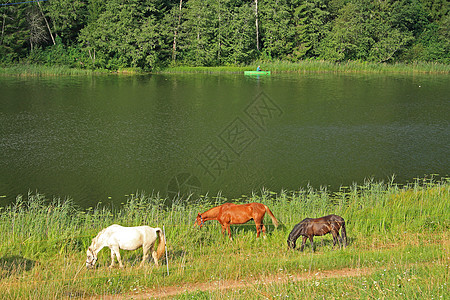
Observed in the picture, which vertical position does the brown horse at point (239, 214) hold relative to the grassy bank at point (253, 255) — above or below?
above

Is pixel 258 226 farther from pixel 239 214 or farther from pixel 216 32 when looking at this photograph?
pixel 216 32

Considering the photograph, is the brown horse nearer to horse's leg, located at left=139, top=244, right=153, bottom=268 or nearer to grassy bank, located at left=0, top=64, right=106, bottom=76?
horse's leg, located at left=139, top=244, right=153, bottom=268

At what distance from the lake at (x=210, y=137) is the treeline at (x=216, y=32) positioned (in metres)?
9.55

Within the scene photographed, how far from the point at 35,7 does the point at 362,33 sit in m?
32.6

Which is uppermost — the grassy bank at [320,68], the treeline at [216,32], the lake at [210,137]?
the treeline at [216,32]

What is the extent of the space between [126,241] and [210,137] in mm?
12720

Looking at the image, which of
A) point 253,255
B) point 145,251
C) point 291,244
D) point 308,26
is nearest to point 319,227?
point 291,244

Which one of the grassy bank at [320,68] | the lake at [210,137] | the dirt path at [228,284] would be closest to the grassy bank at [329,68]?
the grassy bank at [320,68]

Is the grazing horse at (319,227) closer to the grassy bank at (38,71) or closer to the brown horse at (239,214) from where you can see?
the brown horse at (239,214)

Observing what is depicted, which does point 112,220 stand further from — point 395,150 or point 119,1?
point 119,1

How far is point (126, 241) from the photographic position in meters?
6.91

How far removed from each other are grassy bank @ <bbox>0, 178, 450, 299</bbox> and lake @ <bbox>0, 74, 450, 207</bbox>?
2630mm

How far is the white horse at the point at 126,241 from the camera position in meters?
6.91

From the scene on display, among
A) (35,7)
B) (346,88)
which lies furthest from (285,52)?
(35,7)
